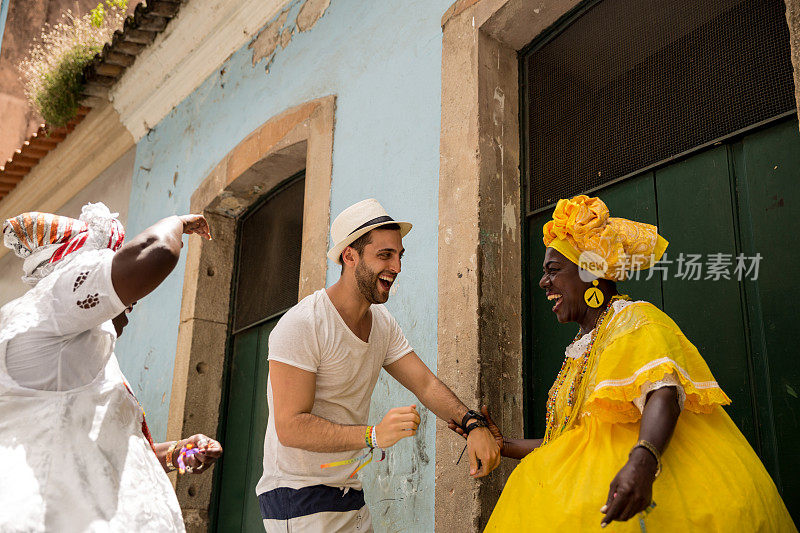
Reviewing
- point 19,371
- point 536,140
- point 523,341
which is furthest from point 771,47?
point 19,371

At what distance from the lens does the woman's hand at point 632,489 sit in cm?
193

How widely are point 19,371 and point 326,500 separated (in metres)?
1.18

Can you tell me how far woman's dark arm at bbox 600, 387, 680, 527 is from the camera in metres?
1.94

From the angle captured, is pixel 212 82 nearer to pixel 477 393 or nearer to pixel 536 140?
pixel 536 140

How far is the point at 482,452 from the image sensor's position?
277cm

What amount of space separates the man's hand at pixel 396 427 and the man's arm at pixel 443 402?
1.10ft

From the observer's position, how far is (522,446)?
2908mm

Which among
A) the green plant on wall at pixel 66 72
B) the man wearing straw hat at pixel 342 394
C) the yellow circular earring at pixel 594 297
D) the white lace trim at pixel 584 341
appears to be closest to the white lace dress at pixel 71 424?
the man wearing straw hat at pixel 342 394

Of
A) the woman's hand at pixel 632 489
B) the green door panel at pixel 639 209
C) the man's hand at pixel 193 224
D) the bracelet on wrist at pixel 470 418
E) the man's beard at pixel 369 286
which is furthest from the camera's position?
the green door panel at pixel 639 209

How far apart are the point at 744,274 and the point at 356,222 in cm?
156

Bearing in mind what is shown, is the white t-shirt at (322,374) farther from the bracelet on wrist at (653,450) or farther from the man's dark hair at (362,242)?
the bracelet on wrist at (653,450)

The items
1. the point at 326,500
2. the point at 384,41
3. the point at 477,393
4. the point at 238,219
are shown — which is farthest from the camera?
the point at 238,219

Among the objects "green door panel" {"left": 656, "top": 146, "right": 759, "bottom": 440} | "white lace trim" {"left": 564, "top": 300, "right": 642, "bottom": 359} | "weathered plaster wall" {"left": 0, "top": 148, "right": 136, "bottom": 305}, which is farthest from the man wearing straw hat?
"weathered plaster wall" {"left": 0, "top": 148, "right": 136, "bottom": 305}

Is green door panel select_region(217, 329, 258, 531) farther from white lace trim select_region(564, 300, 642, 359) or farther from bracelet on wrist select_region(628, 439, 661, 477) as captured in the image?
bracelet on wrist select_region(628, 439, 661, 477)
